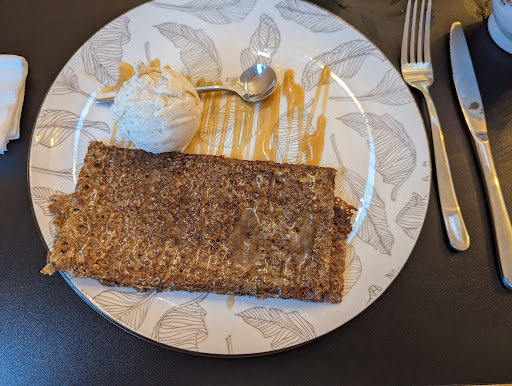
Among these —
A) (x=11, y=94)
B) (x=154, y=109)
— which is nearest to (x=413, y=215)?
(x=154, y=109)

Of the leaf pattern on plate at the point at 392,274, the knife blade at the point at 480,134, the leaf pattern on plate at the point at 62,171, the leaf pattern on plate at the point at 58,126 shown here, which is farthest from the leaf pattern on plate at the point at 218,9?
the leaf pattern on plate at the point at 392,274

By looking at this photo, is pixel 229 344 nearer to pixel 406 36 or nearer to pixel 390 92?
pixel 390 92

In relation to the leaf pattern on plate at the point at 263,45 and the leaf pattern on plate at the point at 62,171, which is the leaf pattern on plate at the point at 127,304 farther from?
the leaf pattern on plate at the point at 263,45

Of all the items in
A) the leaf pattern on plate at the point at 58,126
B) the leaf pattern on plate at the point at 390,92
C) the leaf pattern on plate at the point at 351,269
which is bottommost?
the leaf pattern on plate at the point at 351,269

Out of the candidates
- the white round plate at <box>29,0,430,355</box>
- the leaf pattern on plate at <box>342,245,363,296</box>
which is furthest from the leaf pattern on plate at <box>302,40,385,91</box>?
the leaf pattern on plate at <box>342,245,363,296</box>

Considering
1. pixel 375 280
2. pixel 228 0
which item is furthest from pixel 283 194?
pixel 228 0

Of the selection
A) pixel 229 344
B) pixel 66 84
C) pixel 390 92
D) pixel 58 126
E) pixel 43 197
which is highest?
pixel 390 92

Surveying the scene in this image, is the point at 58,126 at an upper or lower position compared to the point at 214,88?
lower

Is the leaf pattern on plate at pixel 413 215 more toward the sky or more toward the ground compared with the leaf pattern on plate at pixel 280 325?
more toward the sky
